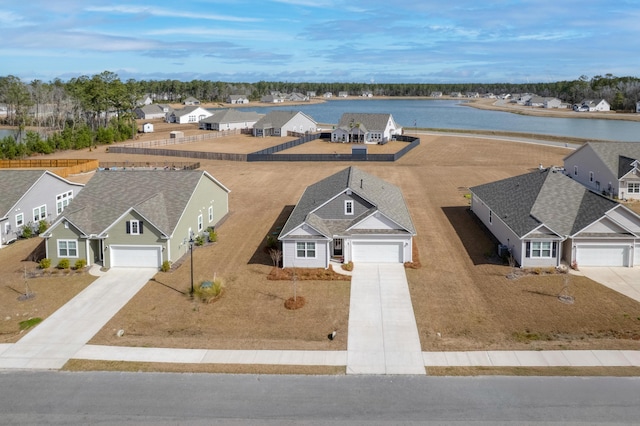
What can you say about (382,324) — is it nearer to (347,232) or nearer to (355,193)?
(347,232)

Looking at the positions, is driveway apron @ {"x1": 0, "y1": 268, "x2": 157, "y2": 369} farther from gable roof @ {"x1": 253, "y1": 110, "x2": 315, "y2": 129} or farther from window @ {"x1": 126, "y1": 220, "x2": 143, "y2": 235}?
gable roof @ {"x1": 253, "y1": 110, "x2": 315, "y2": 129}

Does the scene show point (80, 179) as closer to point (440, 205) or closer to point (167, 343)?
point (440, 205)

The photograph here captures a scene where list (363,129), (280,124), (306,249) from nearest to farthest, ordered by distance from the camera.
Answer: (306,249)
(363,129)
(280,124)

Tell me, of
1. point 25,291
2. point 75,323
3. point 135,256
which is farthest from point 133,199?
point 75,323

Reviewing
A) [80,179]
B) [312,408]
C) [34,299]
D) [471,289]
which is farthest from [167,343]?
[80,179]

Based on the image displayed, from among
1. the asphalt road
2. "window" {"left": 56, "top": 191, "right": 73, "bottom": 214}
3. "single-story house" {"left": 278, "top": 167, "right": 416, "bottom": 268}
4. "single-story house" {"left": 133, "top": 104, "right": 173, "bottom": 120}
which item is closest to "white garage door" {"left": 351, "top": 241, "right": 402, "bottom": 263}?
"single-story house" {"left": 278, "top": 167, "right": 416, "bottom": 268}

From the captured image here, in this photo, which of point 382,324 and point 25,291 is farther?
point 25,291
